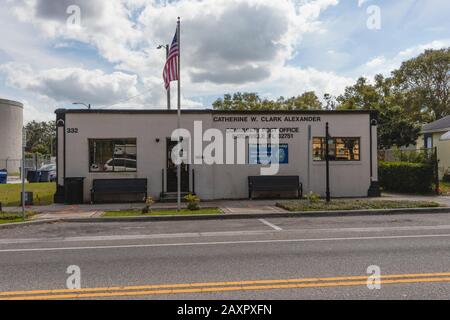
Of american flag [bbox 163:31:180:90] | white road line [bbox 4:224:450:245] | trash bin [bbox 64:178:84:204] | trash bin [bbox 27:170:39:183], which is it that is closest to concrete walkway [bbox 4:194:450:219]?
trash bin [bbox 64:178:84:204]

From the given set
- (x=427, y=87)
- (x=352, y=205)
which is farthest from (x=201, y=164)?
(x=427, y=87)

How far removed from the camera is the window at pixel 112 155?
1709cm

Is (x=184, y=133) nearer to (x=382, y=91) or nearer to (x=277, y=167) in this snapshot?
(x=277, y=167)

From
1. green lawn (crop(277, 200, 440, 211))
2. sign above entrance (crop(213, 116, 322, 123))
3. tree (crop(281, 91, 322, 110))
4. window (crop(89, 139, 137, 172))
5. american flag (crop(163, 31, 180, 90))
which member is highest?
tree (crop(281, 91, 322, 110))

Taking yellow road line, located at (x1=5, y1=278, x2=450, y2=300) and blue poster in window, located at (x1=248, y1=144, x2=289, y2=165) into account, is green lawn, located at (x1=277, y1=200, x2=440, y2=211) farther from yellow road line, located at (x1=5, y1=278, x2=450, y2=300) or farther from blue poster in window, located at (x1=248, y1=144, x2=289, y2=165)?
yellow road line, located at (x1=5, y1=278, x2=450, y2=300)

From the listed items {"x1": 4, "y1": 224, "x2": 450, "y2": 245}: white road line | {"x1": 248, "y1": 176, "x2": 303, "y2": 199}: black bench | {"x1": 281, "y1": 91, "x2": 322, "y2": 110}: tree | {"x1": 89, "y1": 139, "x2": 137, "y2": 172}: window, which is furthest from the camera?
{"x1": 281, "y1": 91, "x2": 322, "y2": 110}: tree

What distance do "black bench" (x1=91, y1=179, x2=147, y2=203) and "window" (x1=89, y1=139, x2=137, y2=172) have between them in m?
0.64

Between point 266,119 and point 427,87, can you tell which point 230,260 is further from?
point 427,87

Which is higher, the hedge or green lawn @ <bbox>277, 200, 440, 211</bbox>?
the hedge

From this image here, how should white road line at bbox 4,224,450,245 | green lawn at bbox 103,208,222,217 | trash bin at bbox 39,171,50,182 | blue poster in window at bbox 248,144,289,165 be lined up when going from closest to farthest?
white road line at bbox 4,224,450,245 < green lawn at bbox 103,208,222,217 < blue poster in window at bbox 248,144,289,165 < trash bin at bbox 39,171,50,182

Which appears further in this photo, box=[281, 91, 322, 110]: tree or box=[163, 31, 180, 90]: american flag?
box=[281, 91, 322, 110]: tree

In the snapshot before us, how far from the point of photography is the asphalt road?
17.5 feet

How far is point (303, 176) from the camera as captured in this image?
58.6ft
